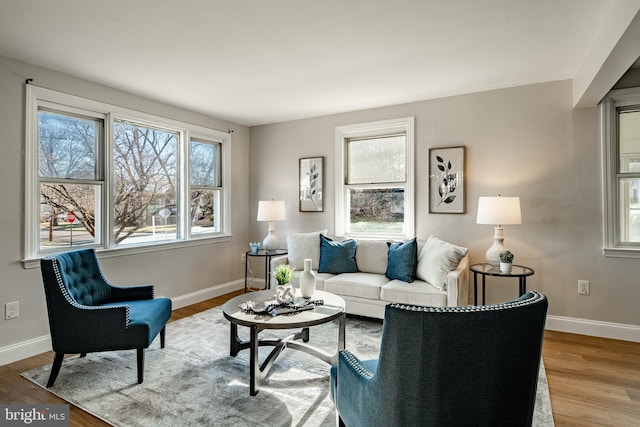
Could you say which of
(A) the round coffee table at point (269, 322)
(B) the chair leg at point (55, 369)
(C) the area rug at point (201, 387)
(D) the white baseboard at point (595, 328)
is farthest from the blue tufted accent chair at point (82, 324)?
(D) the white baseboard at point (595, 328)

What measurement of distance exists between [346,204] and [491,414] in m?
3.57

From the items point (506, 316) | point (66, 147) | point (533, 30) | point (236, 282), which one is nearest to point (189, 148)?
point (66, 147)

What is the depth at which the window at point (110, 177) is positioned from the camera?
3.10 meters

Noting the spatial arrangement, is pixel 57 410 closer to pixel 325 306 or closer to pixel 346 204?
pixel 325 306

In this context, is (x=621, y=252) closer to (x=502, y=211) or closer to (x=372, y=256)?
(x=502, y=211)

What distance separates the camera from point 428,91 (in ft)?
12.3

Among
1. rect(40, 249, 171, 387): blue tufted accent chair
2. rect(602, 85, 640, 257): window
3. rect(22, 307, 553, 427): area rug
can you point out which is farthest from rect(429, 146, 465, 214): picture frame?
rect(40, 249, 171, 387): blue tufted accent chair

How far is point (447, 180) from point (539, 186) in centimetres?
88

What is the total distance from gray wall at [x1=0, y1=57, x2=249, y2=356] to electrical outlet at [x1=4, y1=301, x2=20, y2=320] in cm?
3

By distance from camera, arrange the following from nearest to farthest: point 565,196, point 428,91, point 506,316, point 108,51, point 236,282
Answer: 1. point 506,316
2. point 108,51
3. point 565,196
4. point 428,91
5. point 236,282

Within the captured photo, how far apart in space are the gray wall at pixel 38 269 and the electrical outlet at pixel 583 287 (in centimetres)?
416

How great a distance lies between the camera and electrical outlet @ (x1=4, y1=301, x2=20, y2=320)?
2830 millimetres

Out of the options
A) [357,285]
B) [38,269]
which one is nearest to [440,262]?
[357,285]

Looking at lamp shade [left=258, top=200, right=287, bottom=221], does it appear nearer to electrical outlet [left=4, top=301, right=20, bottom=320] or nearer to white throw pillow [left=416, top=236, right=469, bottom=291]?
white throw pillow [left=416, top=236, right=469, bottom=291]
